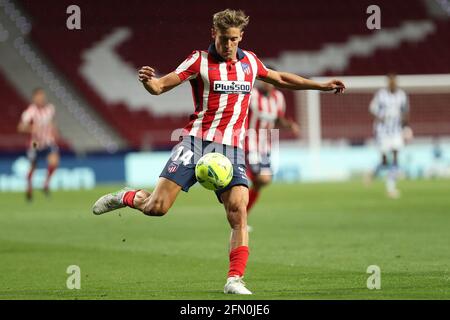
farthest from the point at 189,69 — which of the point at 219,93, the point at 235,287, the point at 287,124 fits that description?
the point at 287,124

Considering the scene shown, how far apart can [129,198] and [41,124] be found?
1497 cm

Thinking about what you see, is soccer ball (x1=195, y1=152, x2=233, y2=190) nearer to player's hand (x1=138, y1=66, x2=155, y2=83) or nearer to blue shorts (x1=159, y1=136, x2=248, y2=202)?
blue shorts (x1=159, y1=136, x2=248, y2=202)

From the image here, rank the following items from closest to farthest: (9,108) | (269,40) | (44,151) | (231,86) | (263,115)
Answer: (231,86) < (263,115) < (44,151) < (269,40) < (9,108)

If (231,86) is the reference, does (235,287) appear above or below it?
below

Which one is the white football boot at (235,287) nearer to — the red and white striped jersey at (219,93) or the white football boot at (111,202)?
the red and white striped jersey at (219,93)

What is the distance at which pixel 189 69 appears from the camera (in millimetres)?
8078

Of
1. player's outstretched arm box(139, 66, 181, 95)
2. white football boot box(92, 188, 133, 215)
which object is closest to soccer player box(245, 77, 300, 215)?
white football boot box(92, 188, 133, 215)

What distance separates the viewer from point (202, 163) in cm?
808

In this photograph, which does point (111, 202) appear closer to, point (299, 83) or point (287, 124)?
point (299, 83)

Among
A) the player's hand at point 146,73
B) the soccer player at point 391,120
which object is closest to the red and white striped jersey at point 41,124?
the soccer player at point 391,120

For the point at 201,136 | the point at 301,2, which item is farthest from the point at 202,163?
the point at 301,2

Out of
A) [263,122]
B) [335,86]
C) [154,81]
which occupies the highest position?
[263,122]

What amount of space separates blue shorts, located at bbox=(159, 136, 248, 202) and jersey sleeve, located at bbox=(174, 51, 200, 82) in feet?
1.78
